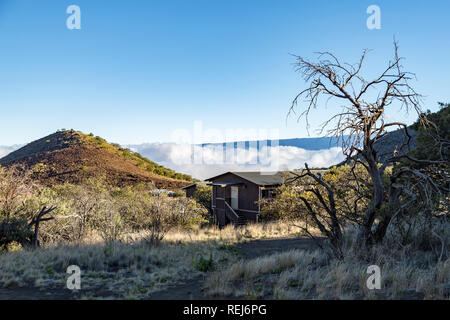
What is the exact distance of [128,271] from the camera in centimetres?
729

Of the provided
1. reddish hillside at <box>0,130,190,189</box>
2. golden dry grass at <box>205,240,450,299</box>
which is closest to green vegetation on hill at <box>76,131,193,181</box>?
reddish hillside at <box>0,130,190,189</box>

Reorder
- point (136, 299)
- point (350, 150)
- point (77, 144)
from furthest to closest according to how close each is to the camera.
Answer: point (77, 144)
point (350, 150)
point (136, 299)

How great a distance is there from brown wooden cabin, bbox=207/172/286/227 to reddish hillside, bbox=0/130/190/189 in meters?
21.0

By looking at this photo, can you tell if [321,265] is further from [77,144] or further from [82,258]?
[77,144]

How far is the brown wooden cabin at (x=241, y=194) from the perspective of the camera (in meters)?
26.8

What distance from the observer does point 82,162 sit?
59.4m

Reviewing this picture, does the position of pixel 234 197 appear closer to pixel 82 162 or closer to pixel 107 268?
pixel 107 268

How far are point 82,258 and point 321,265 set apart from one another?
21.2 feet

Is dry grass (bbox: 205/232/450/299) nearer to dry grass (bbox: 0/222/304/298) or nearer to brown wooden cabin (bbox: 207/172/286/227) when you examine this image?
dry grass (bbox: 0/222/304/298)

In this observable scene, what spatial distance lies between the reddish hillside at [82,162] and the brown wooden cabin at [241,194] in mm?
20956

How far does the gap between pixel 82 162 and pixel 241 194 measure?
4320cm

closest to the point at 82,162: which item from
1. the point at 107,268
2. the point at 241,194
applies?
the point at 241,194
